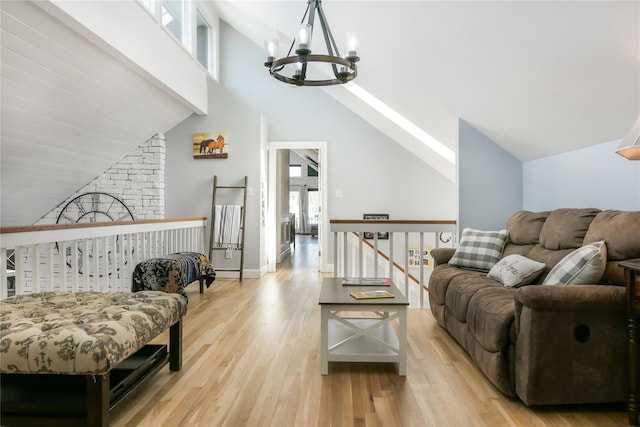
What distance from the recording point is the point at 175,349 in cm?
239

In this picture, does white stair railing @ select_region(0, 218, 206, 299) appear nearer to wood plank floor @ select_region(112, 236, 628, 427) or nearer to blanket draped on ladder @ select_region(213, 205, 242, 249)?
blanket draped on ladder @ select_region(213, 205, 242, 249)

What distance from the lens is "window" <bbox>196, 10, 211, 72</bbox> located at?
562 centimetres

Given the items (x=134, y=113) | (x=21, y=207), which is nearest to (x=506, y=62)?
(x=134, y=113)

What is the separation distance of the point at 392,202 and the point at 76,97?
4255mm

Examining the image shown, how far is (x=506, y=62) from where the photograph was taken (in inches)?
115

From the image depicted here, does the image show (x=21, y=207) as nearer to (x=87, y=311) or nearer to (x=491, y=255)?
(x=87, y=311)

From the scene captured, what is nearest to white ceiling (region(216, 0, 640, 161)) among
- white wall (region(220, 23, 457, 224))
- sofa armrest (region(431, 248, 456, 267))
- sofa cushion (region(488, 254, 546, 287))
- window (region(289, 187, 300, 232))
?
sofa cushion (region(488, 254, 546, 287))

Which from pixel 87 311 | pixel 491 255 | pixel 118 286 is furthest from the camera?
pixel 118 286

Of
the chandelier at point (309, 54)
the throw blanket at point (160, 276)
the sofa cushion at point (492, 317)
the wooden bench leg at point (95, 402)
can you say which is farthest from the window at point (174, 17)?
the sofa cushion at point (492, 317)

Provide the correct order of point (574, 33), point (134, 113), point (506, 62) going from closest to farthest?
1. point (574, 33)
2. point (506, 62)
3. point (134, 113)

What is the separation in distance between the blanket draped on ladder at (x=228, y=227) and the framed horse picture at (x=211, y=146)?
76 centimetres

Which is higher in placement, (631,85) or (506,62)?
(506,62)

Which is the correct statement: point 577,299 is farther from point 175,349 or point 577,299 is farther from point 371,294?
point 175,349

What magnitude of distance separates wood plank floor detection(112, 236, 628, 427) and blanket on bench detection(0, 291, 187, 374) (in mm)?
385
